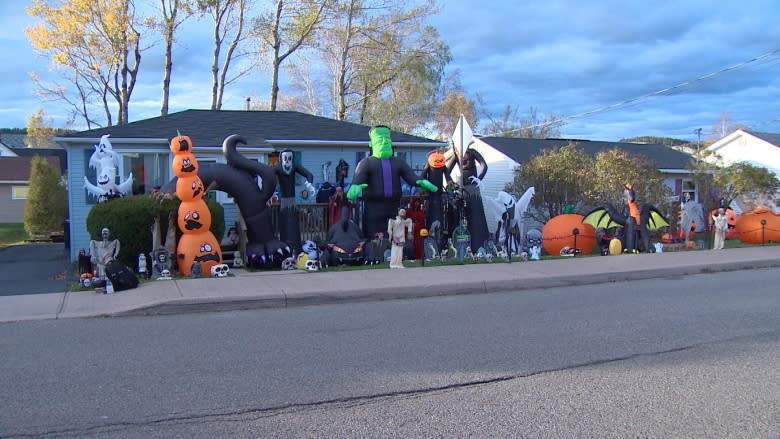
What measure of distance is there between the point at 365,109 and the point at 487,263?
2276 centimetres

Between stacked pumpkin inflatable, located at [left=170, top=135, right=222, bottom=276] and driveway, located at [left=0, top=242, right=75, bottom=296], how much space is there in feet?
6.85

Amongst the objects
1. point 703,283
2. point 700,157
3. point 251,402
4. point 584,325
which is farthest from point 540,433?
point 700,157

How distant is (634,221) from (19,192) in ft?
115

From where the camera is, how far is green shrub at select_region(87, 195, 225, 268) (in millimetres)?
12109

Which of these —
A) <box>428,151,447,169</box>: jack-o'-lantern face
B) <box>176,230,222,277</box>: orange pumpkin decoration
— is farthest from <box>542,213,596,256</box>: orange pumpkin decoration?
<box>176,230,222,277</box>: orange pumpkin decoration

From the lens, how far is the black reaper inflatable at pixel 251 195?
12523 mm

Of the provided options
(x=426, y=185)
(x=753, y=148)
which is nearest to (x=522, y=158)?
(x=426, y=185)

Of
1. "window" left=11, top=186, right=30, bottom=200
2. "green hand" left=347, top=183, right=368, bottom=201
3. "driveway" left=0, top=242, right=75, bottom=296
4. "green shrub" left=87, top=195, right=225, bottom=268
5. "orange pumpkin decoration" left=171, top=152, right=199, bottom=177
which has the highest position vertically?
"window" left=11, top=186, right=30, bottom=200

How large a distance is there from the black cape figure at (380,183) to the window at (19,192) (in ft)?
101

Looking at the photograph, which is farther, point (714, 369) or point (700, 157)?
point (700, 157)

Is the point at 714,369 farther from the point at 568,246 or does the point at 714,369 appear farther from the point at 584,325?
the point at 568,246

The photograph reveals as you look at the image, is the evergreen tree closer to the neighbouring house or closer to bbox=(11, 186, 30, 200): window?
bbox=(11, 186, 30, 200): window

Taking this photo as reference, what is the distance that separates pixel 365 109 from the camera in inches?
1374

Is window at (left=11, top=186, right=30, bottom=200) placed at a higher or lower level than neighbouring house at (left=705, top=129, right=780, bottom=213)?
lower
